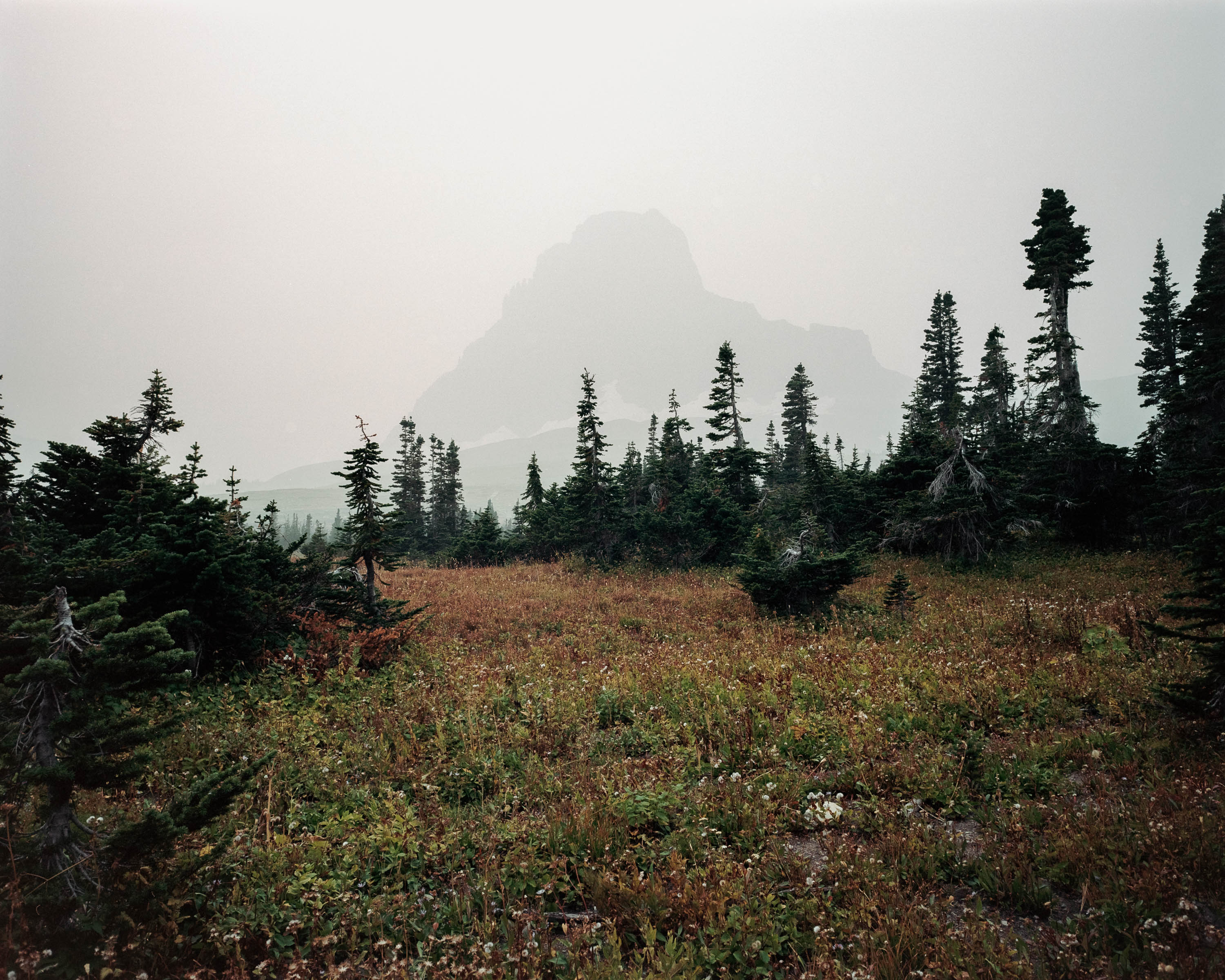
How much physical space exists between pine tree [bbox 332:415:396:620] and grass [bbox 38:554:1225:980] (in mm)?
2205

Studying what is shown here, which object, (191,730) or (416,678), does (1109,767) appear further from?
(191,730)

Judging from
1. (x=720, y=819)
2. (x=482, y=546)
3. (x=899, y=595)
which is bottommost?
(x=720, y=819)

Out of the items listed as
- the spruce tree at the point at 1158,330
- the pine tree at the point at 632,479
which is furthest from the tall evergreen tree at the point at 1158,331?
the pine tree at the point at 632,479

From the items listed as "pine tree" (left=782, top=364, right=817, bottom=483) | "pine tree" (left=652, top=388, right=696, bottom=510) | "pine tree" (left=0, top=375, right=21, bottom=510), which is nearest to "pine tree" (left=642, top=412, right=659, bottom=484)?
"pine tree" (left=652, top=388, right=696, bottom=510)

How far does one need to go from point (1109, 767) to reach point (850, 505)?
19.6 metres

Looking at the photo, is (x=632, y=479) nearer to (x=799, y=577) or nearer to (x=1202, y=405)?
(x=799, y=577)

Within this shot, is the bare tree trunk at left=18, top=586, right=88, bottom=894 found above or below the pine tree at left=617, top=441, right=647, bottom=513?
below

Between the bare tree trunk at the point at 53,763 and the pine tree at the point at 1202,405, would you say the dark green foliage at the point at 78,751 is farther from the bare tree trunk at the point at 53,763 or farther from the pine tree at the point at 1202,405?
the pine tree at the point at 1202,405

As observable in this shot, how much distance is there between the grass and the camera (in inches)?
132

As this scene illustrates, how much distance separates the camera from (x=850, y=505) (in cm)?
2362

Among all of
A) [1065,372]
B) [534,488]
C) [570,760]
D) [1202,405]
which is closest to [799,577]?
[570,760]

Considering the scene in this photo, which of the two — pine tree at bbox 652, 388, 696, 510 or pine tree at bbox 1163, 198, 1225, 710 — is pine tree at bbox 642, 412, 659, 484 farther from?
pine tree at bbox 1163, 198, 1225, 710

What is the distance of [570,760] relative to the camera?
6047 mm

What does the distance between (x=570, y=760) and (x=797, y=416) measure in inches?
2000
